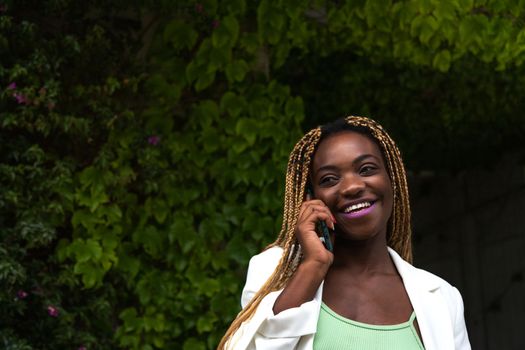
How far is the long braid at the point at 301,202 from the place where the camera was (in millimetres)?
2373

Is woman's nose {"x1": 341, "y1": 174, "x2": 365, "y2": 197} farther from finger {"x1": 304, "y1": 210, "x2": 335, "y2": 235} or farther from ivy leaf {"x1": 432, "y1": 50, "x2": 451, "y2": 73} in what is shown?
ivy leaf {"x1": 432, "y1": 50, "x2": 451, "y2": 73}

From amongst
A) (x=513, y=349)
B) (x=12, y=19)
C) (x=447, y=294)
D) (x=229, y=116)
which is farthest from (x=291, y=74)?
(x=447, y=294)

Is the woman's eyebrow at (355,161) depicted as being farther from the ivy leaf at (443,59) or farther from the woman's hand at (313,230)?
the ivy leaf at (443,59)

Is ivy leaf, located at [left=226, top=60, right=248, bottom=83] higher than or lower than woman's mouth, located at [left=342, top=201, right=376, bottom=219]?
higher

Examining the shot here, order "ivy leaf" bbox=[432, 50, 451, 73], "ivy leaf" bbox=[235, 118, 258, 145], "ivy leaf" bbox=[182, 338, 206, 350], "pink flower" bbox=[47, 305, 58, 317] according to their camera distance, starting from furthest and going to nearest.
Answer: "ivy leaf" bbox=[432, 50, 451, 73] → "ivy leaf" bbox=[235, 118, 258, 145] → "ivy leaf" bbox=[182, 338, 206, 350] → "pink flower" bbox=[47, 305, 58, 317]

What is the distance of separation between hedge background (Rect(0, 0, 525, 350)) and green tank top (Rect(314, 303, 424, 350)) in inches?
75.3

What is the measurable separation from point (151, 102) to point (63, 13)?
58 centimetres

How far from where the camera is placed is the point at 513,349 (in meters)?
8.73

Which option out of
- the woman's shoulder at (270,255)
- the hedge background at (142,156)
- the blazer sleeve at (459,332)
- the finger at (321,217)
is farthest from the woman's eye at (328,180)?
the hedge background at (142,156)

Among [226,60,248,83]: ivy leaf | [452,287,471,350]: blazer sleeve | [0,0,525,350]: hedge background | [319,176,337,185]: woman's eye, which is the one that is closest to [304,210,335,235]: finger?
[319,176,337,185]: woman's eye

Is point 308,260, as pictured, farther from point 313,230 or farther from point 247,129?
point 247,129

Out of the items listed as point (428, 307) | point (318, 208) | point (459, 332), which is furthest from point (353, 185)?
point (459, 332)

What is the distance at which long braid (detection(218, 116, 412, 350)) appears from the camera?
237 centimetres

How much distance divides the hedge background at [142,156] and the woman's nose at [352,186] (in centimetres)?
190
